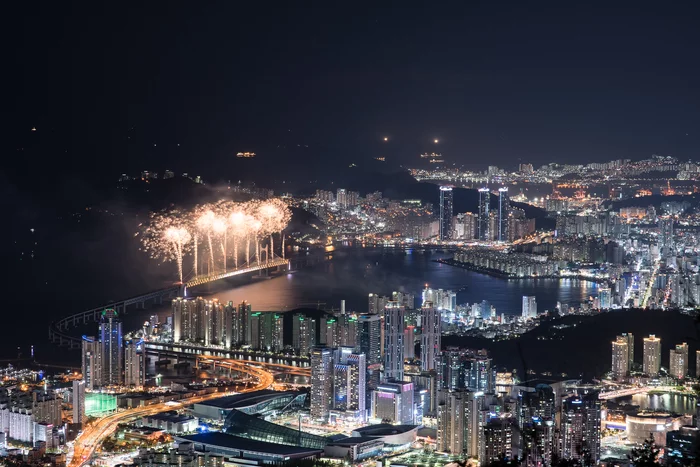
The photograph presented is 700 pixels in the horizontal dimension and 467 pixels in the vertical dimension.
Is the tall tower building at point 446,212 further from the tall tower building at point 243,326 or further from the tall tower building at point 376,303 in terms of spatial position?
the tall tower building at point 243,326

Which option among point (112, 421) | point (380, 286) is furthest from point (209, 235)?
point (112, 421)

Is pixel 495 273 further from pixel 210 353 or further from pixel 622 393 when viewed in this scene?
pixel 622 393

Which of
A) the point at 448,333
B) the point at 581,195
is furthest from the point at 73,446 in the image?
the point at 581,195

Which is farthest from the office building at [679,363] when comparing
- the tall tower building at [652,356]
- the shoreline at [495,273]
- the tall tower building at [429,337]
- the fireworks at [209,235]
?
the fireworks at [209,235]

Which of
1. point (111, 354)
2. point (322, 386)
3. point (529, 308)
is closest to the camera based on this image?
point (322, 386)

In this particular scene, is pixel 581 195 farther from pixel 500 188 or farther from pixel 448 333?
pixel 448 333

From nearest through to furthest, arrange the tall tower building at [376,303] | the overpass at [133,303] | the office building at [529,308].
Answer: the overpass at [133,303] < the tall tower building at [376,303] < the office building at [529,308]

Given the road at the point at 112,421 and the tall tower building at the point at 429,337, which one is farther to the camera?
the tall tower building at the point at 429,337
